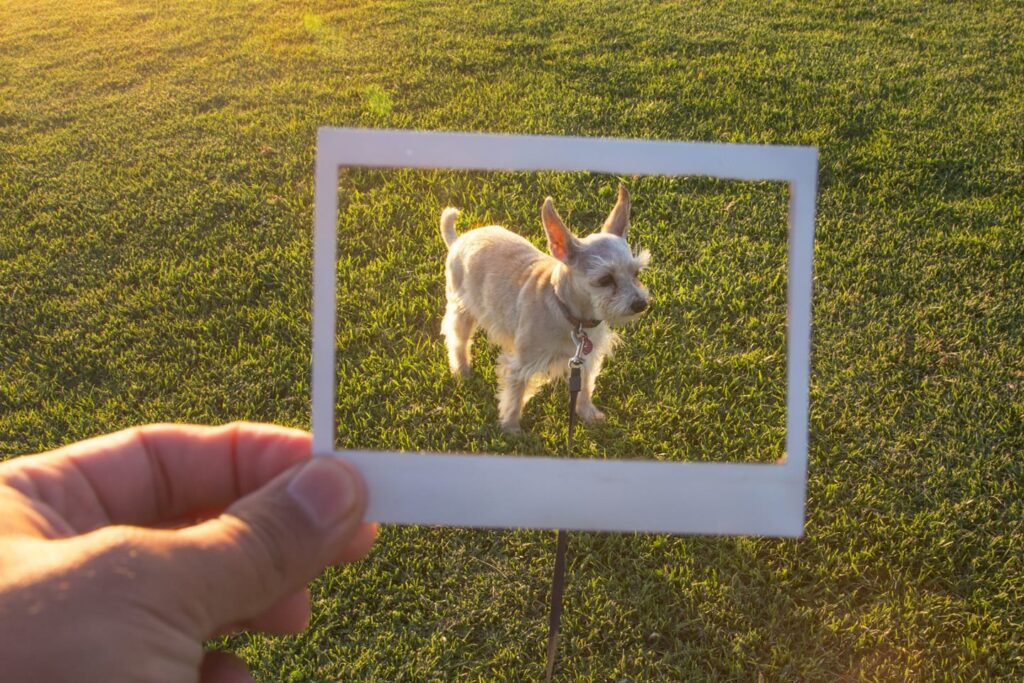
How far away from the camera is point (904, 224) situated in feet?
19.3

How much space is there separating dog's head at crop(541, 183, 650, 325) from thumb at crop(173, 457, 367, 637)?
89.0 inches

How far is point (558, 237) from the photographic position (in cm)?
359

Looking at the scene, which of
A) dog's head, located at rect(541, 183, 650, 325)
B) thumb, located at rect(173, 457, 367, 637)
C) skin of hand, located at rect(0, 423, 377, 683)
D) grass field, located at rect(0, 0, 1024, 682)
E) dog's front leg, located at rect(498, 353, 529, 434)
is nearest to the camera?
skin of hand, located at rect(0, 423, 377, 683)

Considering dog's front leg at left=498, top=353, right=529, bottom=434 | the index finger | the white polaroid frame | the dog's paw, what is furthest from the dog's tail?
the white polaroid frame

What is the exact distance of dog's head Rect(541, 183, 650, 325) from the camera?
369cm

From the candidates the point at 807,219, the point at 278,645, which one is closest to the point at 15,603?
the point at 807,219

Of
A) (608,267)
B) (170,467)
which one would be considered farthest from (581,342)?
(170,467)

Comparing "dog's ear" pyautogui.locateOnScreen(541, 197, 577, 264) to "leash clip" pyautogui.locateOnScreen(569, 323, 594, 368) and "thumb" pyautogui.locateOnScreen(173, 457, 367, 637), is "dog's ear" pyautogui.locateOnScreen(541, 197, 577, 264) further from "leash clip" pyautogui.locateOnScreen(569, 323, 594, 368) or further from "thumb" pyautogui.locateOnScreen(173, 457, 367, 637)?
"thumb" pyautogui.locateOnScreen(173, 457, 367, 637)

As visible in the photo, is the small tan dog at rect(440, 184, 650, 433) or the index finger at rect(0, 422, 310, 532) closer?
the index finger at rect(0, 422, 310, 532)

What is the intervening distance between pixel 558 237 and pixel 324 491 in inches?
89.9

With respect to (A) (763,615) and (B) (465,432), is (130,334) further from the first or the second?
(A) (763,615)

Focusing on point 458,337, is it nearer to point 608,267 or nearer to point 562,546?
point 608,267

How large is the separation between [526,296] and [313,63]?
6.56 m

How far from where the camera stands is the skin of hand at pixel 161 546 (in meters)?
1.31
